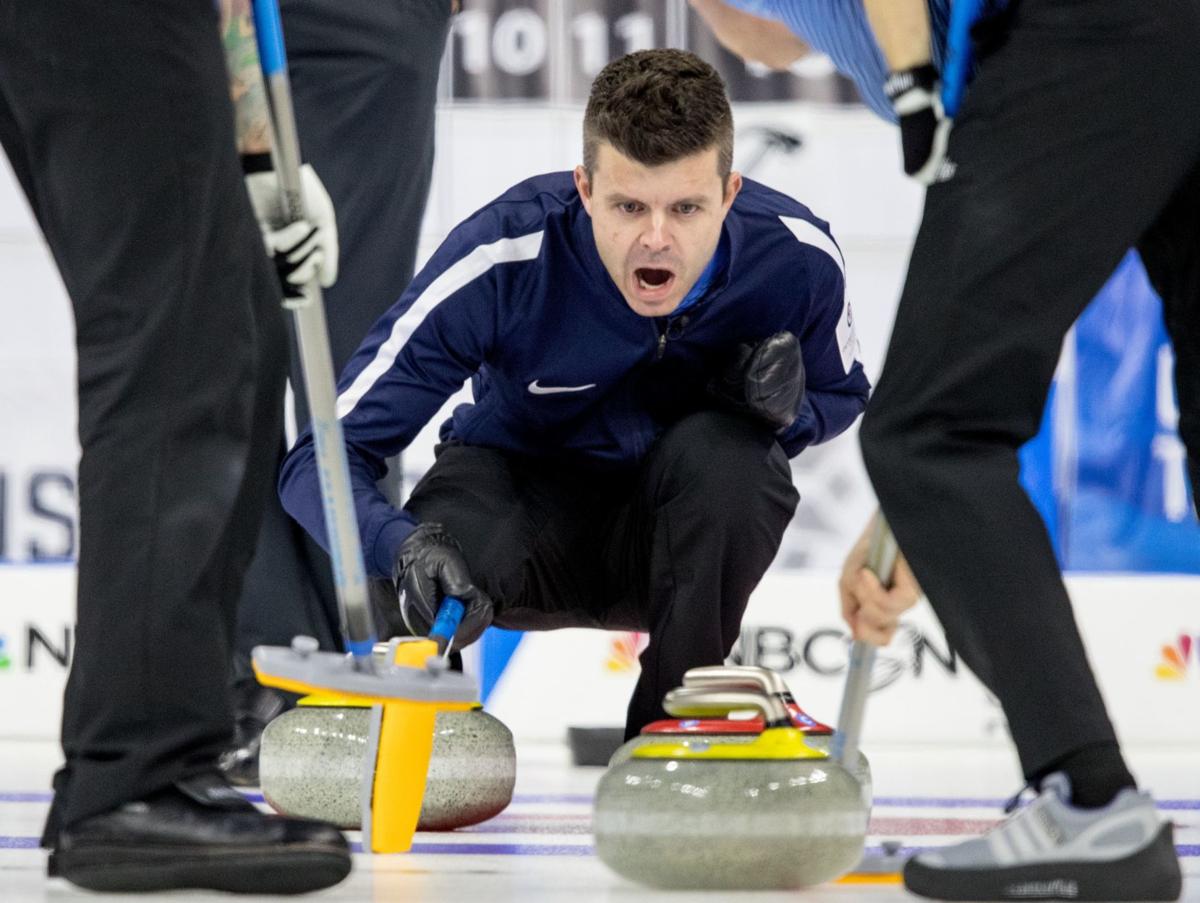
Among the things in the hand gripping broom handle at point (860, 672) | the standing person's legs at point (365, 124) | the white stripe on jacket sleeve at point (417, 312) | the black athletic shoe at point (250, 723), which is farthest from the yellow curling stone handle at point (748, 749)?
the standing person's legs at point (365, 124)

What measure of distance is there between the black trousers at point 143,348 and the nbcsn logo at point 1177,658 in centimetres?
254

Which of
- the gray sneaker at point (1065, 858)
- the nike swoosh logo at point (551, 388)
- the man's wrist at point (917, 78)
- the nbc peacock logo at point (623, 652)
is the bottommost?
the nbc peacock logo at point (623, 652)

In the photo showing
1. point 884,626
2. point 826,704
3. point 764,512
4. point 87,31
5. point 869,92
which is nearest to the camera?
point 87,31

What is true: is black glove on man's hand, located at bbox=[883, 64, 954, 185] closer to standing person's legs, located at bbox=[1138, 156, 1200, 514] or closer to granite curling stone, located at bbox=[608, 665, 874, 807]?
standing person's legs, located at bbox=[1138, 156, 1200, 514]

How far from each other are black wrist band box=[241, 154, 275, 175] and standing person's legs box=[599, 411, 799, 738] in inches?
34.3

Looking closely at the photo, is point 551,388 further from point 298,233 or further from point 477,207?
point 477,207

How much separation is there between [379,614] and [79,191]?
1126 mm

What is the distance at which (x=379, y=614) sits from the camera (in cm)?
249

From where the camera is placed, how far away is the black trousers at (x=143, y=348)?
1444 mm

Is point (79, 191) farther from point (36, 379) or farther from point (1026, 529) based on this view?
point (36, 379)

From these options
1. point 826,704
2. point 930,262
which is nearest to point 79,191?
point 930,262

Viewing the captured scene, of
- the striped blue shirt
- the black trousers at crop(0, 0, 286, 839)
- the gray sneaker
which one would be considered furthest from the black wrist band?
the gray sneaker

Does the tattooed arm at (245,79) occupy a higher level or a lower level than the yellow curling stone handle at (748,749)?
higher

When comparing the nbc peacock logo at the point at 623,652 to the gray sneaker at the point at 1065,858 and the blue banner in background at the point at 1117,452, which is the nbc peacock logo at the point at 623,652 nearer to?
the blue banner in background at the point at 1117,452
